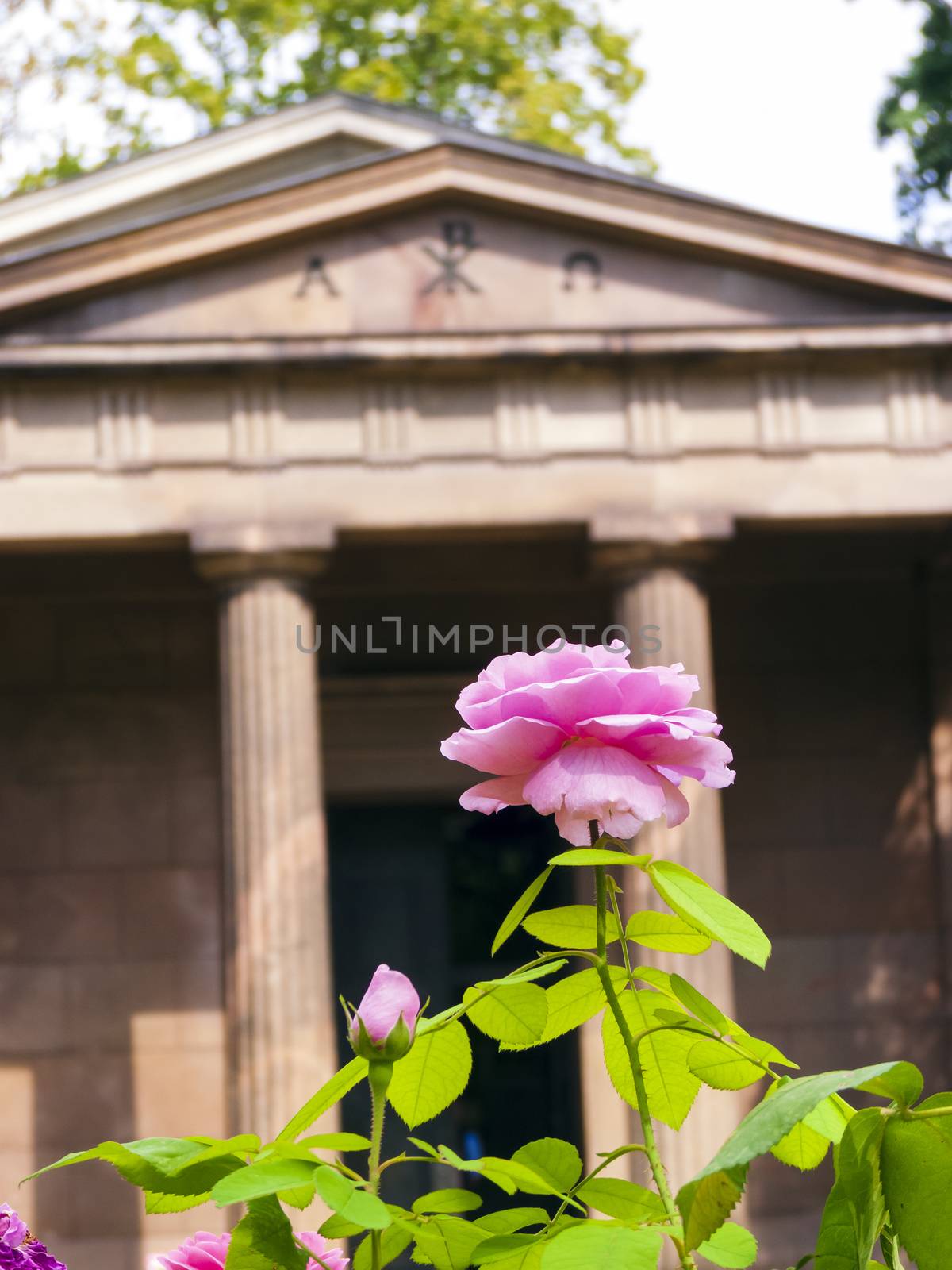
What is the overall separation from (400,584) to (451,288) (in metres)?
3.36

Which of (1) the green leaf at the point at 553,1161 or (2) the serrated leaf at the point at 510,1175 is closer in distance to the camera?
(2) the serrated leaf at the point at 510,1175

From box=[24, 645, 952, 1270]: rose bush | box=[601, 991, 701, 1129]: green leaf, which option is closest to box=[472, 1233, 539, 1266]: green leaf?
box=[24, 645, 952, 1270]: rose bush

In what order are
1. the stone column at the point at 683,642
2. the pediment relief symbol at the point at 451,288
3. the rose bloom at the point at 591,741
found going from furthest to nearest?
the pediment relief symbol at the point at 451,288
the stone column at the point at 683,642
the rose bloom at the point at 591,741

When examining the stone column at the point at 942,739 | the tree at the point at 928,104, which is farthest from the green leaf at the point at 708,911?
the tree at the point at 928,104

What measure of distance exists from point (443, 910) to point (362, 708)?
219 centimetres

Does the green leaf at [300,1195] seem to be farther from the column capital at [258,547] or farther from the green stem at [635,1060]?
the column capital at [258,547]

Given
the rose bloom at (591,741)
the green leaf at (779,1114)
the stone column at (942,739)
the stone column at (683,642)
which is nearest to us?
the green leaf at (779,1114)

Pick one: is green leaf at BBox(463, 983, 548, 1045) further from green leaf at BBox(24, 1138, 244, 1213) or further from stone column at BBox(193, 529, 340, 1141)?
stone column at BBox(193, 529, 340, 1141)

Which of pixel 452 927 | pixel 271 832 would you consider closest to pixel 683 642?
pixel 271 832

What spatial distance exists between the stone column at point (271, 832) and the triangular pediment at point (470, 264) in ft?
6.60

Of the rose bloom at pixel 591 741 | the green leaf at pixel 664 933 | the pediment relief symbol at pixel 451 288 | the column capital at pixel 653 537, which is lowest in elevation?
the green leaf at pixel 664 933

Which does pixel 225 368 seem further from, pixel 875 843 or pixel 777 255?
pixel 875 843

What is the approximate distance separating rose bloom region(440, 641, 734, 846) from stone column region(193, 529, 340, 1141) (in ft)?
35.1

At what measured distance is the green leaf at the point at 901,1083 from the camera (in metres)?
1.25
